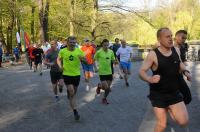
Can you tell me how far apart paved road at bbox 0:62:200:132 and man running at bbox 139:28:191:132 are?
1.72 metres

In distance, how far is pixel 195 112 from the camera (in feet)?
30.3

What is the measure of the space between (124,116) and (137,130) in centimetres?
142

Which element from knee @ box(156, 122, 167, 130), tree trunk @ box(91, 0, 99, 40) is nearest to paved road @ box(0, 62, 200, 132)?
knee @ box(156, 122, 167, 130)

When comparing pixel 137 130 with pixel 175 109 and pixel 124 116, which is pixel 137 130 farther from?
pixel 175 109

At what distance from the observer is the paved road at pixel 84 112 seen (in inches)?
321

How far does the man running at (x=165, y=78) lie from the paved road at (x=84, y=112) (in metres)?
1.72

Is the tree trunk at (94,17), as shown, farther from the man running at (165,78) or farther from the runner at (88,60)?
the man running at (165,78)

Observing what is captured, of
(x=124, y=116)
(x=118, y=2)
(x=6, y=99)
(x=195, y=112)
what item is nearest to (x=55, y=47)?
(x=6, y=99)

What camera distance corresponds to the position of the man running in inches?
227

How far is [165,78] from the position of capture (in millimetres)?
5801

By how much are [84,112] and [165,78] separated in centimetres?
433

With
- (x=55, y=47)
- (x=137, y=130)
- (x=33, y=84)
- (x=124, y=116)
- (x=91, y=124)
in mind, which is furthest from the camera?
(x=33, y=84)

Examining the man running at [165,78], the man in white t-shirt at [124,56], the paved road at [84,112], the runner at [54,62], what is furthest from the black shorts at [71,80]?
the man in white t-shirt at [124,56]

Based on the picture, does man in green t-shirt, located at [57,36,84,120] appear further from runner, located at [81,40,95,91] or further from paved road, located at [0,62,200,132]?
runner, located at [81,40,95,91]
